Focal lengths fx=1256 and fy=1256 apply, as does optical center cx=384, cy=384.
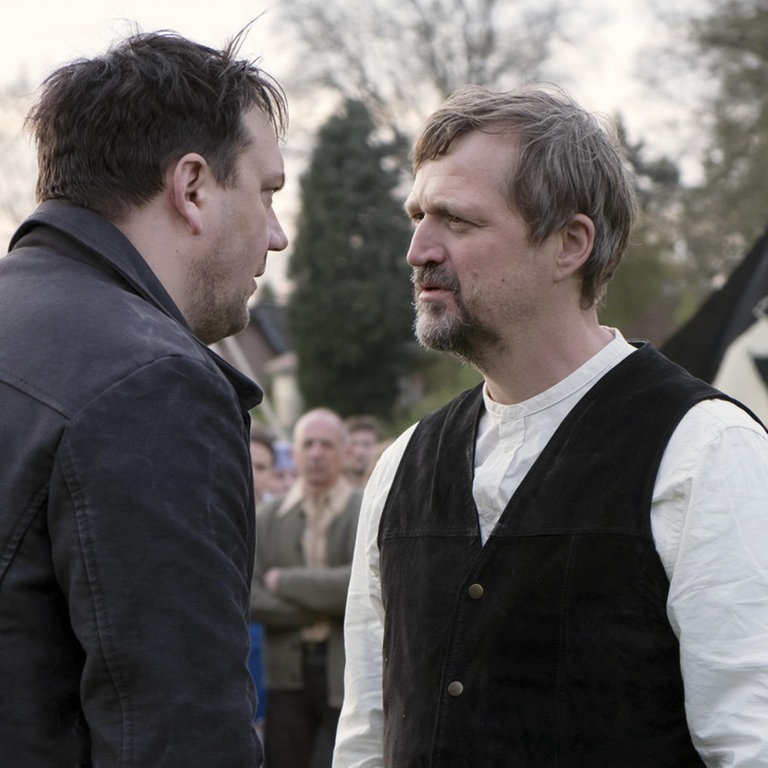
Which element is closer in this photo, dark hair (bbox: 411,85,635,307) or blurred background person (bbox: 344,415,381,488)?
dark hair (bbox: 411,85,635,307)

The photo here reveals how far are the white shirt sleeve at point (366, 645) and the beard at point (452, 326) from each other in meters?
0.28

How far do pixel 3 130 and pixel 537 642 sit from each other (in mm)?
33209

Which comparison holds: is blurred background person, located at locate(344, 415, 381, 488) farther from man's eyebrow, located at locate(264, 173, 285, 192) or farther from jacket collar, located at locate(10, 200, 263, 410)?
jacket collar, located at locate(10, 200, 263, 410)

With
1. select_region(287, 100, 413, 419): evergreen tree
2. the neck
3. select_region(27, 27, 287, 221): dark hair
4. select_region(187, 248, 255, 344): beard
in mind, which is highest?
select_region(27, 27, 287, 221): dark hair

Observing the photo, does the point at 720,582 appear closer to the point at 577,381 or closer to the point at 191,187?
the point at 577,381

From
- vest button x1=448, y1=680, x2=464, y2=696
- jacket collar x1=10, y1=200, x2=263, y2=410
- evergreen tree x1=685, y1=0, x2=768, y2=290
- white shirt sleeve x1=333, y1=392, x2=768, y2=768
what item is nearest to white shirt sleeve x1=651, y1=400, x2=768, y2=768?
white shirt sleeve x1=333, y1=392, x2=768, y2=768

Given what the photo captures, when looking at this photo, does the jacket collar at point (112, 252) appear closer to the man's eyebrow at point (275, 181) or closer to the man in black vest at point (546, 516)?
the man's eyebrow at point (275, 181)

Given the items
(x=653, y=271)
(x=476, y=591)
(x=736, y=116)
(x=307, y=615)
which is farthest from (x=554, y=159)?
(x=653, y=271)

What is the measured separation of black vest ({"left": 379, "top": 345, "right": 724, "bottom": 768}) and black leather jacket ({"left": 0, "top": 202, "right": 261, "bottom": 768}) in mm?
710

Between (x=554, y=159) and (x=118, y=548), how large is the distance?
1320 mm

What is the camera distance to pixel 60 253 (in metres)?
1.77

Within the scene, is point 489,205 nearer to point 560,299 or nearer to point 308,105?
point 560,299

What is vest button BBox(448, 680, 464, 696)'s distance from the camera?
225cm

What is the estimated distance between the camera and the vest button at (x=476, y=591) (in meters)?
2.27
